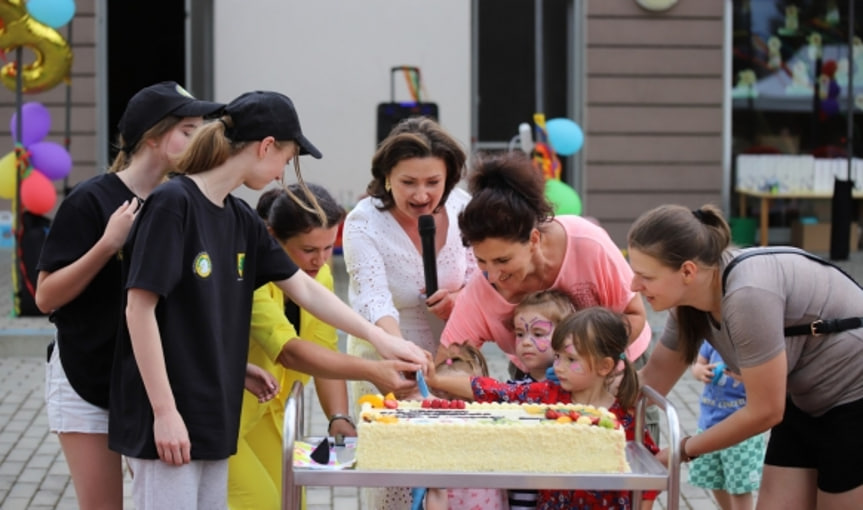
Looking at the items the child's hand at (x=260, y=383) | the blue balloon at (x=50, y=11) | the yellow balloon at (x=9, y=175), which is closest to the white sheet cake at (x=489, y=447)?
the child's hand at (x=260, y=383)

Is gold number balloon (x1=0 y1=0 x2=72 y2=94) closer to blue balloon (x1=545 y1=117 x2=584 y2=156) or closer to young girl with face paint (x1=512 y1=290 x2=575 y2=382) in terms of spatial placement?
blue balloon (x1=545 y1=117 x2=584 y2=156)

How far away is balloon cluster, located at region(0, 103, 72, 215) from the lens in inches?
377

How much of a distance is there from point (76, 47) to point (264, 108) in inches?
405

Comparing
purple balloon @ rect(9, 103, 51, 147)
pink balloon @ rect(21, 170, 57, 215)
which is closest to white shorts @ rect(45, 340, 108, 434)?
pink balloon @ rect(21, 170, 57, 215)

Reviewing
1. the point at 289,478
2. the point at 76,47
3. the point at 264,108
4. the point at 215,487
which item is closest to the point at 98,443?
the point at 215,487

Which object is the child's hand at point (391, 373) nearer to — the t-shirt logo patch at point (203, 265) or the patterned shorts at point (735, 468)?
the t-shirt logo patch at point (203, 265)

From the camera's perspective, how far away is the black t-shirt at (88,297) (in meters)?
3.58

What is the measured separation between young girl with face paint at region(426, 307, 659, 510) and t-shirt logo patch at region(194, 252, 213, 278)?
35.8 inches

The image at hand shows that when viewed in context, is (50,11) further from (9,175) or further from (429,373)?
(429,373)

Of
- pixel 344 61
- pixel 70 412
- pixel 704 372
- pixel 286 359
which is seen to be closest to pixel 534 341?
pixel 286 359

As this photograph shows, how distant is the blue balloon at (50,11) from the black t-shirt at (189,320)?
6537mm

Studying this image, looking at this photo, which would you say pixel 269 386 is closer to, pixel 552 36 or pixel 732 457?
pixel 732 457

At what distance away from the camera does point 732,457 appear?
498 centimetres

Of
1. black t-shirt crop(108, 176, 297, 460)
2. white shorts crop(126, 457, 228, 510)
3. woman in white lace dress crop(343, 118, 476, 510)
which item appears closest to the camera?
black t-shirt crop(108, 176, 297, 460)
